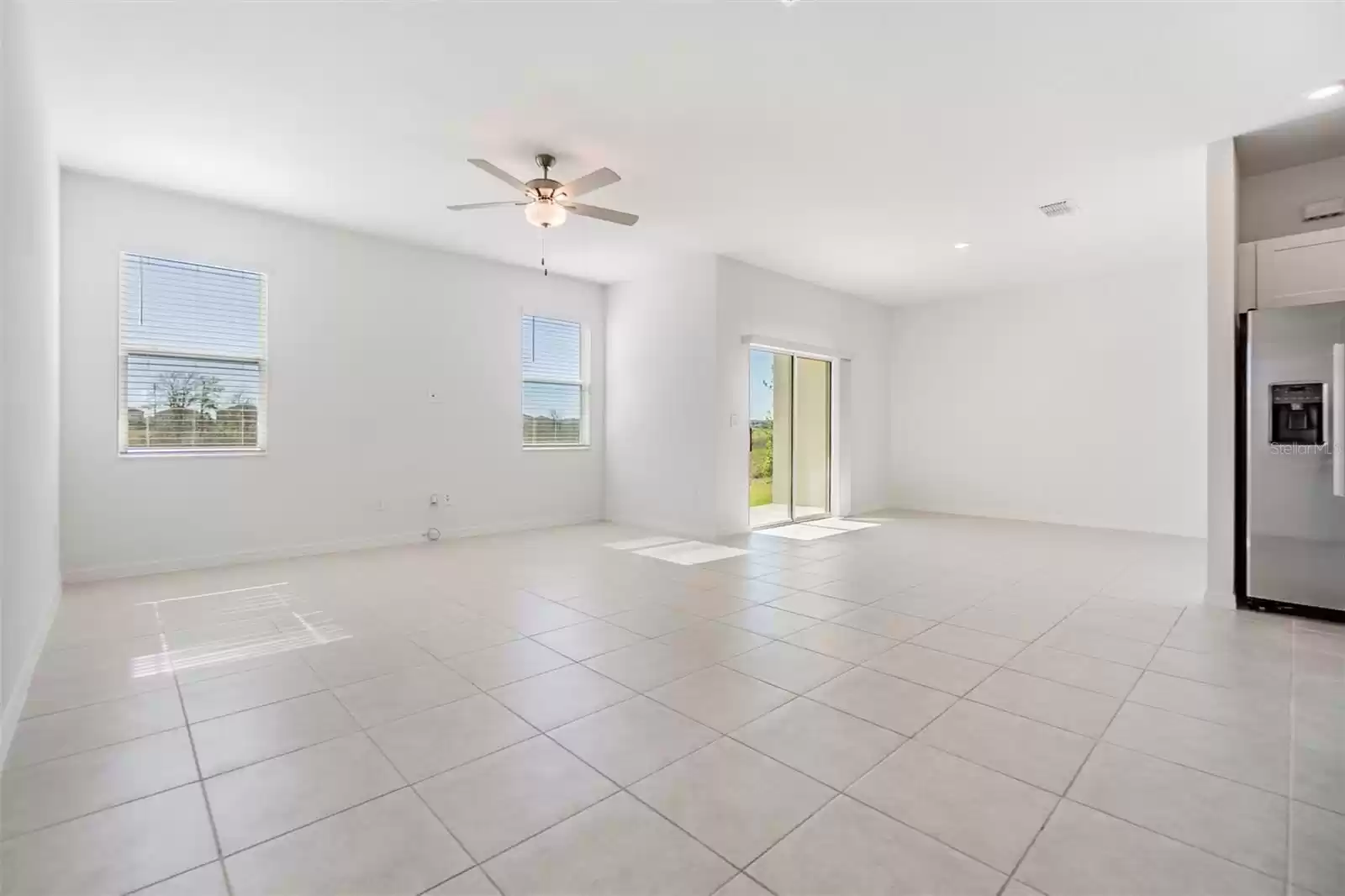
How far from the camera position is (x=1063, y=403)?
7066 millimetres

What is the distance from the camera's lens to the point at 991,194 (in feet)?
14.8

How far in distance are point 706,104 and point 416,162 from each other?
202 cm

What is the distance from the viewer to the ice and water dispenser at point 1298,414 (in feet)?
10.9

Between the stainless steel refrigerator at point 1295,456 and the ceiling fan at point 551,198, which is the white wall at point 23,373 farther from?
the stainless steel refrigerator at point 1295,456

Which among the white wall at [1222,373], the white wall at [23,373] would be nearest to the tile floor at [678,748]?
the white wall at [23,373]

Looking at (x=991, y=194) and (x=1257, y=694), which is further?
(x=991, y=194)

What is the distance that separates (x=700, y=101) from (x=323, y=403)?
403 centimetres

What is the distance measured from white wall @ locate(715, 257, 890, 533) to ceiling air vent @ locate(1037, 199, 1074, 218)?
8.73 ft

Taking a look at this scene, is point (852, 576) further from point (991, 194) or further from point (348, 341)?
point (348, 341)

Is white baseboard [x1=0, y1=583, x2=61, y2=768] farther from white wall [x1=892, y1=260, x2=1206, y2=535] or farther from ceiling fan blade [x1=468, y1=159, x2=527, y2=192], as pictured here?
white wall [x1=892, y1=260, x2=1206, y2=535]

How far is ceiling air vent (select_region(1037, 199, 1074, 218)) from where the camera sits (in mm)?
4676

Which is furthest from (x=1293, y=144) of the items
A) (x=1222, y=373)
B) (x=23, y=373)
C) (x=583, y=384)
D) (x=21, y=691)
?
(x=21, y=691)

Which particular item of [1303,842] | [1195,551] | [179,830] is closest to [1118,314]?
[1195,551]

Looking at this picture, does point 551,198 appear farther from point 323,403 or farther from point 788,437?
point 788,437
